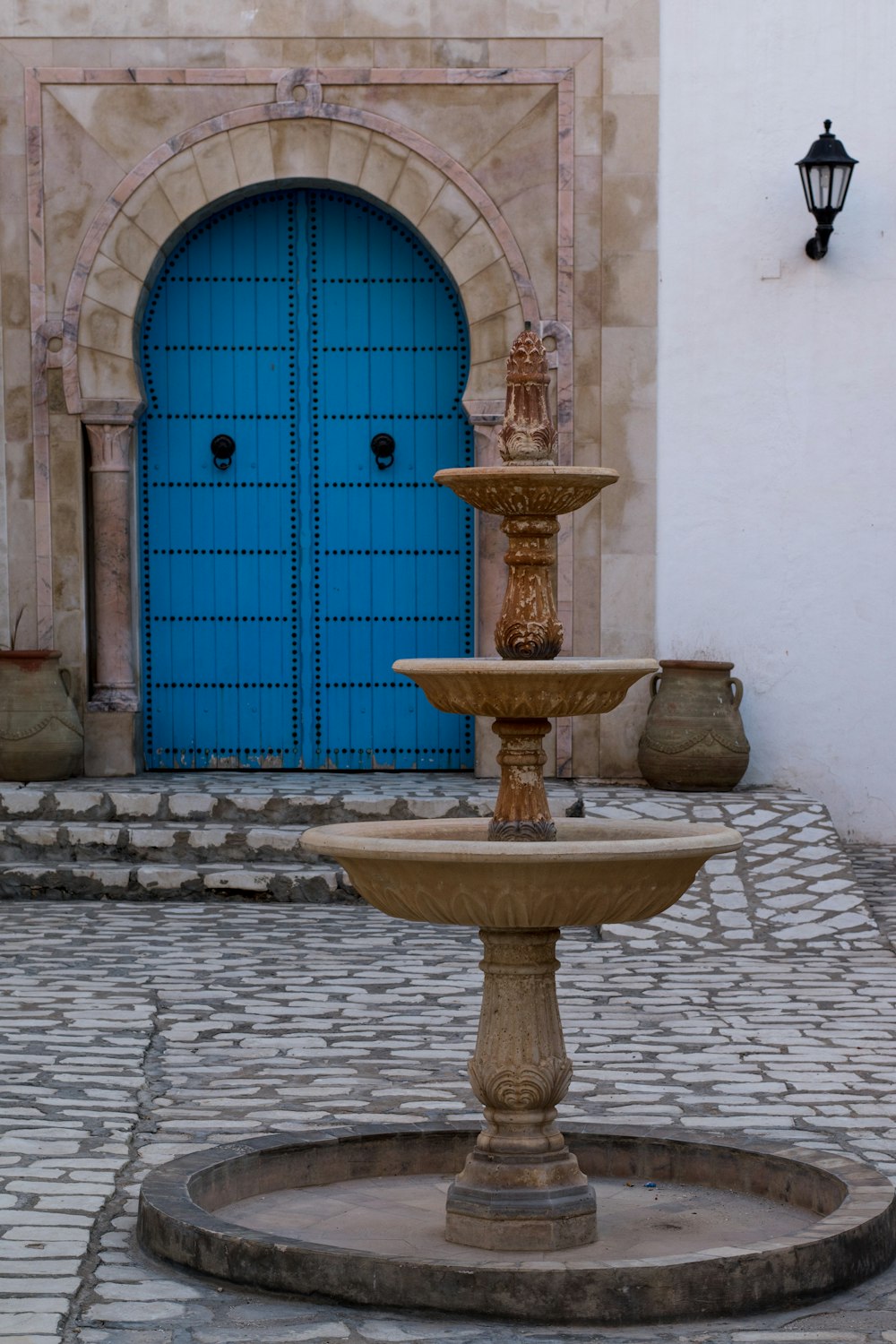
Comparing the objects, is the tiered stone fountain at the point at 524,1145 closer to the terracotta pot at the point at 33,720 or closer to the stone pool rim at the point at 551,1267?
the stone pool rim at the point at 551,1267

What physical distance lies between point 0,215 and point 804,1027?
563 cm

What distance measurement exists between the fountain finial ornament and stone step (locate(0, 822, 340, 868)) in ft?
14.4

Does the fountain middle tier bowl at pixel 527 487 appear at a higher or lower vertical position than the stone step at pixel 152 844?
higher

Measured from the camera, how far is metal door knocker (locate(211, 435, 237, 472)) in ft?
31.1

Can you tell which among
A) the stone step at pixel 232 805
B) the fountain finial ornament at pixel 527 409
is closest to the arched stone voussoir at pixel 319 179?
the stone step at pixel 232 805

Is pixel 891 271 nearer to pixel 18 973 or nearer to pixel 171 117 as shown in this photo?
pixel 171 117

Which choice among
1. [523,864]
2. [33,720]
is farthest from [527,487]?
[33,720]

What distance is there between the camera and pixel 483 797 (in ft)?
27.6

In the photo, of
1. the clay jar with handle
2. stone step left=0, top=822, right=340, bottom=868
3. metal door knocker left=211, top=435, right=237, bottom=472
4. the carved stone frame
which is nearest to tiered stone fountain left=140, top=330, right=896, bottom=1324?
stone step left=0, top=822, right=340, bottom=868

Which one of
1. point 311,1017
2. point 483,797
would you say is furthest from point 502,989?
point 483,797

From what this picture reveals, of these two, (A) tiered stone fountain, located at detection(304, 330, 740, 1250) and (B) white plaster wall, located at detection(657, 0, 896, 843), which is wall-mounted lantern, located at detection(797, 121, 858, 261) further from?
(A) tiered stone fountain, located at detection(304, 330, 740, 1250)

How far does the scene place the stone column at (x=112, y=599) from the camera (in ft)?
30.2

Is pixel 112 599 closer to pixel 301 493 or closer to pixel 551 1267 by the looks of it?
pixel 301 493

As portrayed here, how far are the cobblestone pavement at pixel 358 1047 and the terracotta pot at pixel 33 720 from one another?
1050 millimetres
